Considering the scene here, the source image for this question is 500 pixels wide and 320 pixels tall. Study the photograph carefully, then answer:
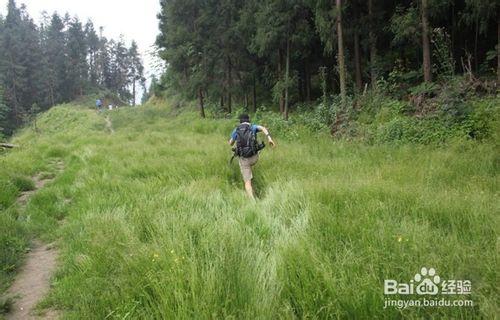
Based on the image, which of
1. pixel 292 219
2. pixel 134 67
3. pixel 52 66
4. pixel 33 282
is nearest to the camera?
pixel 33 282

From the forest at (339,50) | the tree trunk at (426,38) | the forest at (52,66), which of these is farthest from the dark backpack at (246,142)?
the forest at (52,66)

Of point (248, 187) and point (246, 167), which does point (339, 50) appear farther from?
point (248, 187)

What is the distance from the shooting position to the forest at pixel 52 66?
57.9m

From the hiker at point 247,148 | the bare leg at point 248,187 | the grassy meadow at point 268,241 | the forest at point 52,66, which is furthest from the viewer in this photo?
the forest at point 52,66

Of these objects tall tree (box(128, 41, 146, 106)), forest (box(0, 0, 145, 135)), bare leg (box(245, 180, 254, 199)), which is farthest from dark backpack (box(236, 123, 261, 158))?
tall tree (box(128, 41, 146, 106))

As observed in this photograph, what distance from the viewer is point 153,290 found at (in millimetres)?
3436

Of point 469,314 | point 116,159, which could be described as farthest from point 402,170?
point 116,159

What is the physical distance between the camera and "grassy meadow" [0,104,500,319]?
3.03 meters

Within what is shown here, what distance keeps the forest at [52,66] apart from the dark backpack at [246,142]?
3639cm

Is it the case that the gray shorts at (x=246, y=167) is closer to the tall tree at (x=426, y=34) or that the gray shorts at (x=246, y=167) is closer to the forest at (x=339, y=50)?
the forest at (x=339, y=50)

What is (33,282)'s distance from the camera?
468cm

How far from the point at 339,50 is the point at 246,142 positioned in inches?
433
